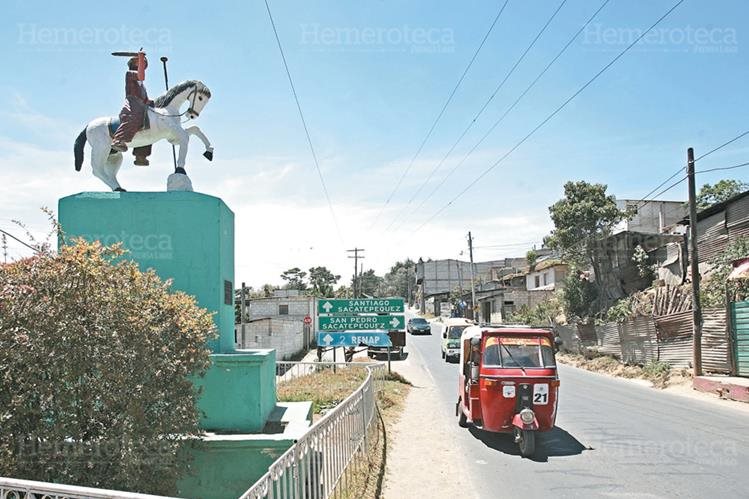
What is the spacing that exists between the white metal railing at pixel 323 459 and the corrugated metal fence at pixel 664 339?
15.1 metres

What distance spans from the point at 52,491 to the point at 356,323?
56.7ft

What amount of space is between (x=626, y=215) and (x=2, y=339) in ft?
100

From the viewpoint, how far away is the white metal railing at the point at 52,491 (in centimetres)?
333

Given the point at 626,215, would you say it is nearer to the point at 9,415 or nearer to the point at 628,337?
the point at 628,337

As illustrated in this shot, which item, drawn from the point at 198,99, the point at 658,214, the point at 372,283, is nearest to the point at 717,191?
the point at 658,214

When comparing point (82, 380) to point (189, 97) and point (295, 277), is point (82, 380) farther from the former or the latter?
point (295, 277)

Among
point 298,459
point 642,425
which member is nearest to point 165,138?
point 298,459

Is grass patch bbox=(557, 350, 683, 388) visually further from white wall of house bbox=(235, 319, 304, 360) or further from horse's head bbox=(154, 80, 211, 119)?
horse's head bbox=(154, 80, 211, 119)

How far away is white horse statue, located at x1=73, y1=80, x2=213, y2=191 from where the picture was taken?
9.16 m

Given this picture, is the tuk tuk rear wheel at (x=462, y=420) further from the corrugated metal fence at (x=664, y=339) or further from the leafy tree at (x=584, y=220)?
the leafy tree at (x=584, y=220)

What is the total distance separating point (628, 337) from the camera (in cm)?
2500

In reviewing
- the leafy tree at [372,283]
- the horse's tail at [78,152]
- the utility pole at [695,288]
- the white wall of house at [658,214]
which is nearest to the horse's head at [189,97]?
the horse's tail at [78,152]

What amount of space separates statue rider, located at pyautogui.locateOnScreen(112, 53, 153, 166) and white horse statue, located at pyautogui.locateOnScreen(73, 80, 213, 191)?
0.41ft

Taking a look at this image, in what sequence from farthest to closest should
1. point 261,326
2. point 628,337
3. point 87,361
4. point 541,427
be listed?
point 261,326 → point 628,337 → point 541,427 → point 87,361
